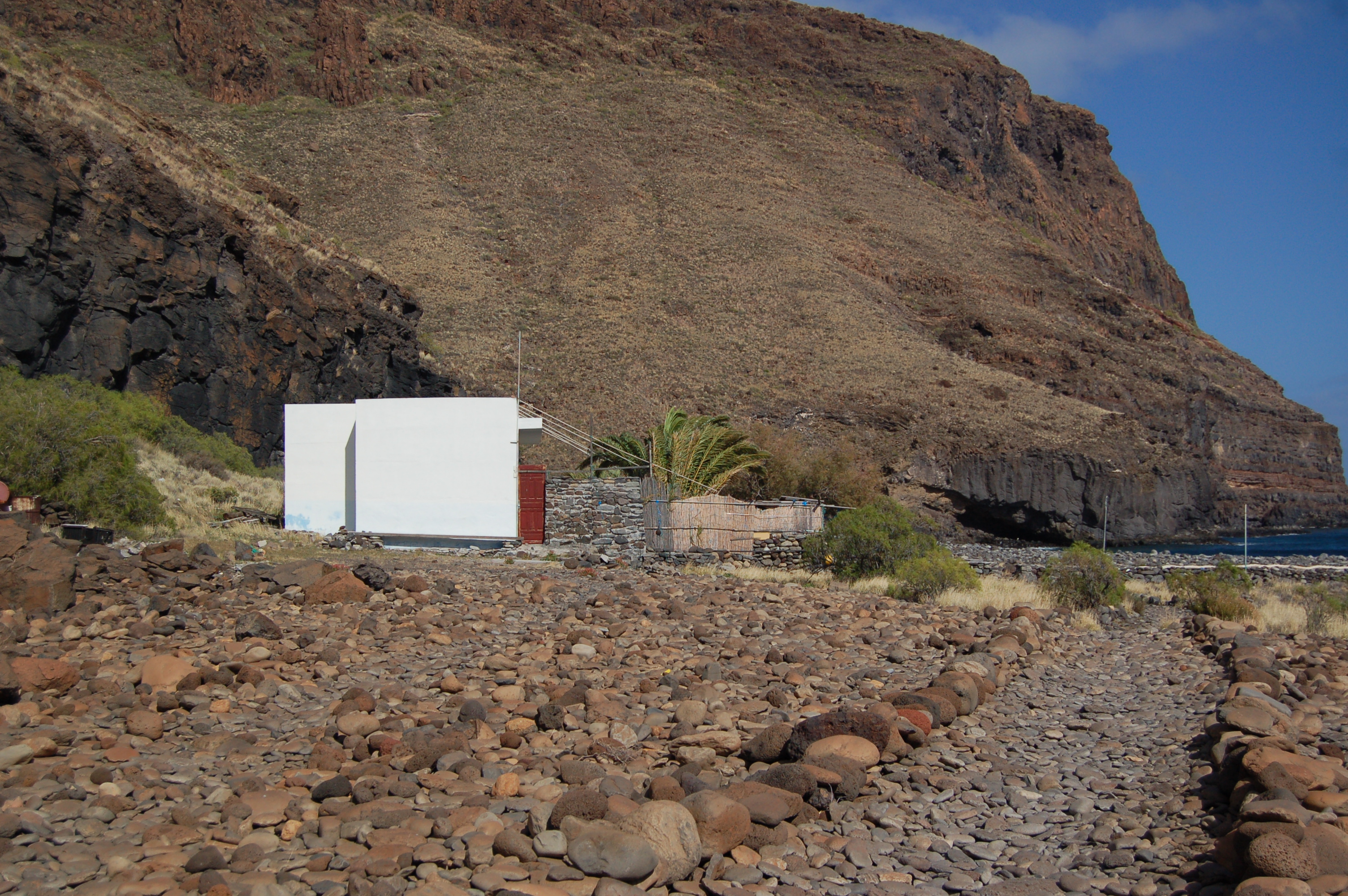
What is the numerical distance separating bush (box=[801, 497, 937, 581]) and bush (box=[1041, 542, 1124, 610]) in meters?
2.36

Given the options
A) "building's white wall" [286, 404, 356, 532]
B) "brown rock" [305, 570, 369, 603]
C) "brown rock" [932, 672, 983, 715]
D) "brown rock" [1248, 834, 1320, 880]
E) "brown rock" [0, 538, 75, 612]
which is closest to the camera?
"brown rock" [1248, 834, 1320, 880]

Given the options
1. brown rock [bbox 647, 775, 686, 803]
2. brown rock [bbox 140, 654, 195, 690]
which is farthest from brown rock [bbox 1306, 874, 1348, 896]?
brown rock [bbox 140, 654, 195, 690]

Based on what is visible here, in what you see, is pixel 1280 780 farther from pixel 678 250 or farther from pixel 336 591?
pixel 678 250

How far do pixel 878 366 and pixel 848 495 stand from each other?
54.5ft

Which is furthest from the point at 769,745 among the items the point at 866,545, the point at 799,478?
the point at 799,478

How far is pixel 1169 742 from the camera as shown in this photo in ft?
23.1

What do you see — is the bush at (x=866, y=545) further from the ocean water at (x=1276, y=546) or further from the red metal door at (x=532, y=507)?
the ocean water at (x=1276, y=546)

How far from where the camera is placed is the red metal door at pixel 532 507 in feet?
70.8

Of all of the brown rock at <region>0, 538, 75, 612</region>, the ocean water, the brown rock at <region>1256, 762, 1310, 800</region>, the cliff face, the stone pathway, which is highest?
the cliff face

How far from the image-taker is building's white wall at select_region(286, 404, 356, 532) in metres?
21.5

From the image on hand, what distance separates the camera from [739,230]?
5925cm

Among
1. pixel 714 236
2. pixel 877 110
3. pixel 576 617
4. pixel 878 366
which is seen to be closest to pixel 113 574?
pixel 576 617

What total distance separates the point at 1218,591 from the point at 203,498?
790 inches

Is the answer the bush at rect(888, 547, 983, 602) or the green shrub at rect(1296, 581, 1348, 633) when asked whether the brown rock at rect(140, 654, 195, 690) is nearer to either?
the bush at rect(888, 547, 983, 602)
